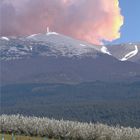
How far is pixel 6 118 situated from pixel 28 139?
8.27 metres

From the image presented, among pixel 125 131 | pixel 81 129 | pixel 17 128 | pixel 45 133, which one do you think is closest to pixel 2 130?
pixel 17 128

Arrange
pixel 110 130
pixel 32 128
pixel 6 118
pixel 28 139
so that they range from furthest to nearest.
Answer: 1. pixel 6 118
2. pixel 32 128
3. pixel 110 130
4. pixel 28 139

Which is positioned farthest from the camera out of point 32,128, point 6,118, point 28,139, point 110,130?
point 6,118

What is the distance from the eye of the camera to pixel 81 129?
33.8 m

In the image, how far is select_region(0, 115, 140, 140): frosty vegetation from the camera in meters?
32.5

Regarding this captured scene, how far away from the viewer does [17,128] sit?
36.5 m

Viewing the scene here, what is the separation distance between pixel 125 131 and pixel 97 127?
201 centimetres

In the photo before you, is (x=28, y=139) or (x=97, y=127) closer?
(x=28, y=139)

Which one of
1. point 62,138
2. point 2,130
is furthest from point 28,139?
point 2,130

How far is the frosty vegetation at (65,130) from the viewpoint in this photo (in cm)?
3247

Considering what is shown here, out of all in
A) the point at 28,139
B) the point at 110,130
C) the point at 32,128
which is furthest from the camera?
the point at 32,128

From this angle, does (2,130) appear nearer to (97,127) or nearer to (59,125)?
(59,125)

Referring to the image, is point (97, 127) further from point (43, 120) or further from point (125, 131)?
point (43, 120)

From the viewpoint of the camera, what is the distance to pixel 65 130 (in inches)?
1357
